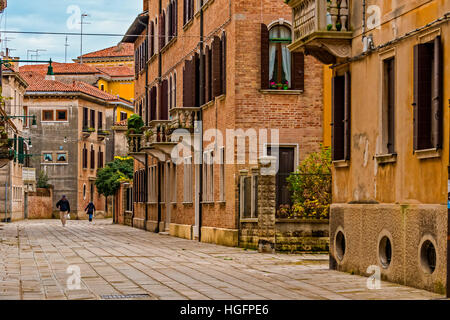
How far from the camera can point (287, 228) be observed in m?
24.4

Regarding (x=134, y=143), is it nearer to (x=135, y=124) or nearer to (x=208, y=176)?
(x=135, y=124)

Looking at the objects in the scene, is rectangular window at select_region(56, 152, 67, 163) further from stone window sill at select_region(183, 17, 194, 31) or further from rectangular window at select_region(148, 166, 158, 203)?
stone window sill at select_region(183, 17, 194, 31)

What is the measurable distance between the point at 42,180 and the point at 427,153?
73.6 metres

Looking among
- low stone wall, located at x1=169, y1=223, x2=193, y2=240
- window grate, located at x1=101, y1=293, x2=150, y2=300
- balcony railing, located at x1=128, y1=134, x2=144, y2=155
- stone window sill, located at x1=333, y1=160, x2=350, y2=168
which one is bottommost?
low stone wall, located at x1=169, y1=223, x2=193, y2=240

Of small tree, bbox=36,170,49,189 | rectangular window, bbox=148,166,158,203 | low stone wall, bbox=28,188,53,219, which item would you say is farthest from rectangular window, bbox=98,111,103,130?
rectangular window, bbox=148,166,158,203

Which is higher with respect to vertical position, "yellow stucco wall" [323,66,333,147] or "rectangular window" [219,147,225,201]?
"yellow stucco wall" [323,66,333,147]

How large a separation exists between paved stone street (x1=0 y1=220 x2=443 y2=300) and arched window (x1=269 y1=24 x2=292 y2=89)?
514 cm

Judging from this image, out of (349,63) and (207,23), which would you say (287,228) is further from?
(207,23)

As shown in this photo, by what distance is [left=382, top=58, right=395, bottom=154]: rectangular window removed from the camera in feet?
54.4

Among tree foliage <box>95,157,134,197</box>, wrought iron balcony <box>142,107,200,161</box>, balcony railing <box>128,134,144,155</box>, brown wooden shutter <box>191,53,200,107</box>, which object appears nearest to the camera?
wrought iron balcony <box>142,107,200,161</box>

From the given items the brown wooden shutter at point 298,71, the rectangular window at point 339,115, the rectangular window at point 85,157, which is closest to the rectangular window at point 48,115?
the rectangular window at point 85,157

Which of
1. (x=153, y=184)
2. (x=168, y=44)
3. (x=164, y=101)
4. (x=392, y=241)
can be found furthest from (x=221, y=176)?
(x=153, y=184)

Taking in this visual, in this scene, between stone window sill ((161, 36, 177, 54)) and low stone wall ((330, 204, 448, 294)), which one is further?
stone window sill ((161, 36, 177, 54))

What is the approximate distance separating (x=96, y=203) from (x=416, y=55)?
254 ft
